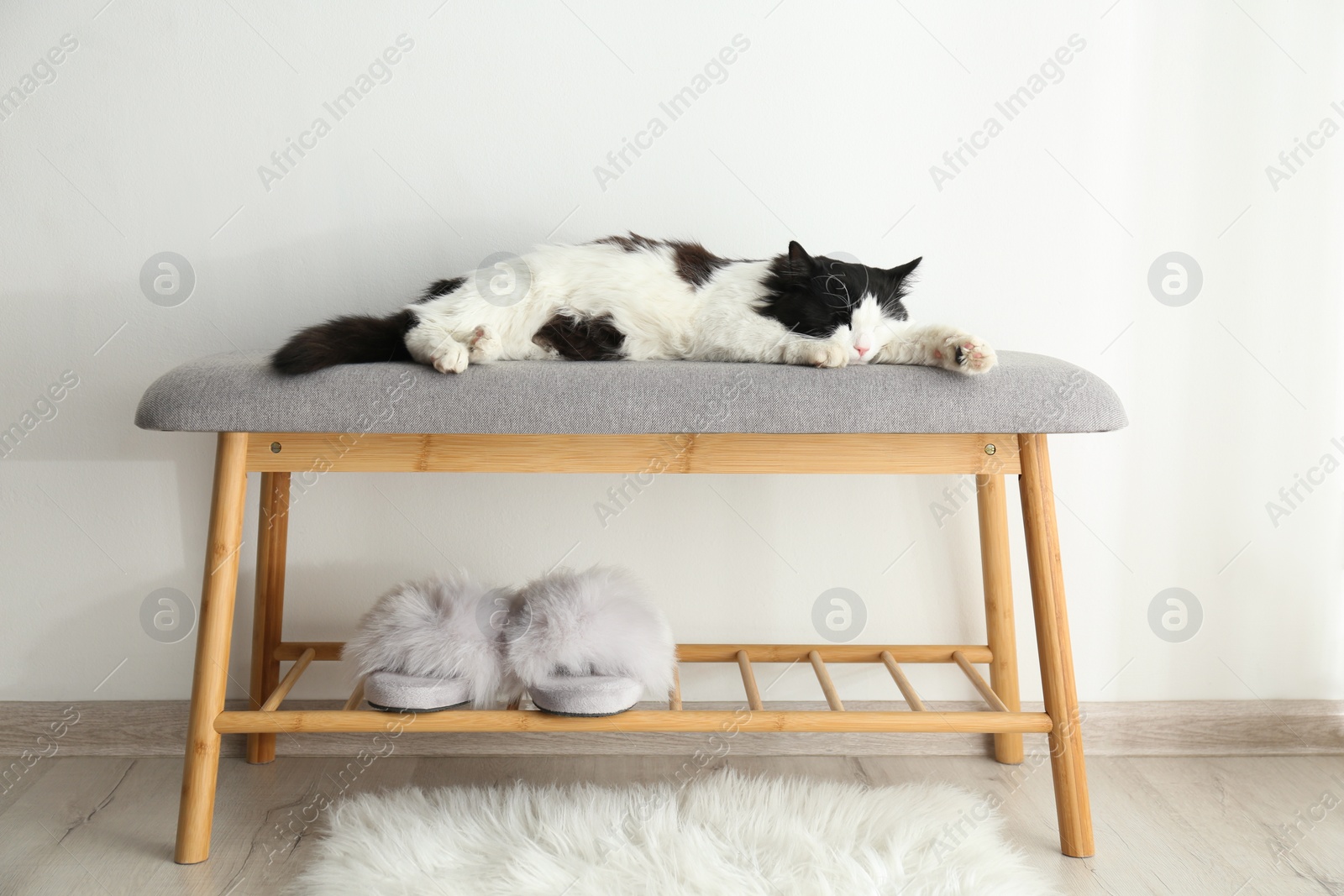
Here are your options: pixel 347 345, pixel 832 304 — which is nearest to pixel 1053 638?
pixel 832 304

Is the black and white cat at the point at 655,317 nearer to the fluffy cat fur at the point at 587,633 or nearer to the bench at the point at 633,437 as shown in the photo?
the bench at the point at 633,437

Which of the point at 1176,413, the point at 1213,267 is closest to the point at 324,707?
the point at 1176,413

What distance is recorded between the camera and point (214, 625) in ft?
3.22

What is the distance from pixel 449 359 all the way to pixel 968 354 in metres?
0.57

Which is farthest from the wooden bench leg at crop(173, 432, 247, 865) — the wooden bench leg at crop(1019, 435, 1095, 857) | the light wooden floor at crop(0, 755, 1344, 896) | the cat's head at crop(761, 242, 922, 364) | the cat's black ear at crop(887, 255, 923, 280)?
the wooden bench leg at crop(1019, 435, 1095, 857)

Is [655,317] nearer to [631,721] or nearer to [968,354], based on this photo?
[968,354]

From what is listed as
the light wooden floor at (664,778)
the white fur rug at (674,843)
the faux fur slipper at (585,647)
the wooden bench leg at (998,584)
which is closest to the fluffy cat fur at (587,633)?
the faux fur slipper at (585,647)

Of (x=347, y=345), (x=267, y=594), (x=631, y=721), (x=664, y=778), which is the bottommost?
(x=267, y=594)

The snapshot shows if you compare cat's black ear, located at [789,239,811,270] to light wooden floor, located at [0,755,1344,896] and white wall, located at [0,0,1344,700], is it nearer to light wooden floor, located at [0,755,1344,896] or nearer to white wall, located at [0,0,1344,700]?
white wall, located at [0,0,1344,700]

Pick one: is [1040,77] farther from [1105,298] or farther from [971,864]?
[971,864]

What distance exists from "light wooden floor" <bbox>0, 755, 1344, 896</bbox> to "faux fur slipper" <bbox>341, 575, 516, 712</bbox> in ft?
0.80

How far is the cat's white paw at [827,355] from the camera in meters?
0.96

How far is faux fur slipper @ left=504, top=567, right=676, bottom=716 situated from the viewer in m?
0.98

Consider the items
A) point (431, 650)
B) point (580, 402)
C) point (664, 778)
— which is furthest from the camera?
point (664, 778)
